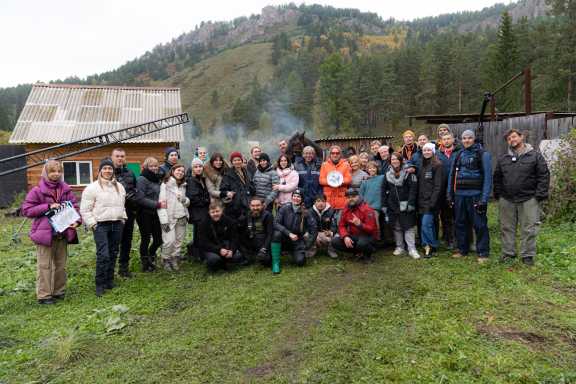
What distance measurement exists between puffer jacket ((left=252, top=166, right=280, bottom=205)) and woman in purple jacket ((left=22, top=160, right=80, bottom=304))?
2.77 metres

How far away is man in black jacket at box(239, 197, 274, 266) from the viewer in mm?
6340

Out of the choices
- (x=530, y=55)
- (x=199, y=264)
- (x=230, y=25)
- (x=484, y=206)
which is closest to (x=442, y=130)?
(x=484, y=206)

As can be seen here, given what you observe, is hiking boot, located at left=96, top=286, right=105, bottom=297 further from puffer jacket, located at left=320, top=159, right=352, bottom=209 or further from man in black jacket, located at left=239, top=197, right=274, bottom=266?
puffer jacket, located at left=320, top=159, right=352, bottom=209

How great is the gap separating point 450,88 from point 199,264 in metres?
42.2

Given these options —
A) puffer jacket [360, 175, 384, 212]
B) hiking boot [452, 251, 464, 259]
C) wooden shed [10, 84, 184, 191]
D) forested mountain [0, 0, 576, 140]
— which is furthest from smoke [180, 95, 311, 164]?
hiking boot [452, 251, 464, 259]

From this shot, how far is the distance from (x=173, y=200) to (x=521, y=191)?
504 cm

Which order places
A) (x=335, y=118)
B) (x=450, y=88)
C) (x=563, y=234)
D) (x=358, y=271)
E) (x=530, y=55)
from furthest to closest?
(x=335, y=118) < (x=450, y=88) < (x=530, y=55) < (x=563, y=234) < (x=358, y=271)

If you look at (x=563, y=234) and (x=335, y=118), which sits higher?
(x=335, y=118)

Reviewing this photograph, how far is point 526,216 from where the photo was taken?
5.52 meters

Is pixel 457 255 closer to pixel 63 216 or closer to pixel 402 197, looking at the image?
pixel 402 197

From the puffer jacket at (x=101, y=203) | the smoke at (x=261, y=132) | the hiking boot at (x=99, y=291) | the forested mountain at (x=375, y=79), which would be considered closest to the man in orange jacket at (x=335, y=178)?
the puffer jacket at (x=101, y=203)

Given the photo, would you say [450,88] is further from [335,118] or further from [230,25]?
[230,25]

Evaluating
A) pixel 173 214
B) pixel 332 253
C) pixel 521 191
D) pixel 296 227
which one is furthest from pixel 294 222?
pixel 521 191

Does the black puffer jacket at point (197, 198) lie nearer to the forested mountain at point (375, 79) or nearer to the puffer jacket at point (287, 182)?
the puffer jacket at point (287, 182)
